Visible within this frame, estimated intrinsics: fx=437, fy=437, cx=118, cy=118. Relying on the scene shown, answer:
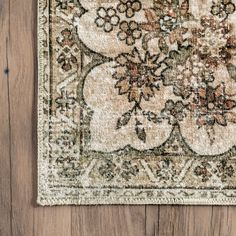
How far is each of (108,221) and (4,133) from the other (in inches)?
11.1

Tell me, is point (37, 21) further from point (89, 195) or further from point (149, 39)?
point (89, 195)

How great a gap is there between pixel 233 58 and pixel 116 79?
0.24m

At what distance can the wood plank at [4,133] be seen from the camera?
89 centimetres

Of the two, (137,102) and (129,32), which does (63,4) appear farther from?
(137,102)

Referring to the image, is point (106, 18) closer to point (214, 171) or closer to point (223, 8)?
point (223, 8)

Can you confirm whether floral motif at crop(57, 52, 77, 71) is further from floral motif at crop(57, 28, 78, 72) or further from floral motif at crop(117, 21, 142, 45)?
floral motif at crop(117, 21, 142, 45)

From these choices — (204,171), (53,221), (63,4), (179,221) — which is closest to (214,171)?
(204,171)

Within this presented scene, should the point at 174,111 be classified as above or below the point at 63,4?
below

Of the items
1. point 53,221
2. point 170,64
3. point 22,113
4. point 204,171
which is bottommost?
point 53,221

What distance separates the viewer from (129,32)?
2.89 feet

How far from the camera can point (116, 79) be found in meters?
0.88

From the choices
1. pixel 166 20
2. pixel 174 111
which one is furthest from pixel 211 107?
pixel 166 20

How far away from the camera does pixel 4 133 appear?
90 centimetres

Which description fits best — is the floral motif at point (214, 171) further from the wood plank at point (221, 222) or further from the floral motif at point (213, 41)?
Answer: the floral motif at point (213, 41)
